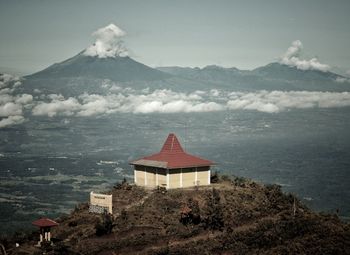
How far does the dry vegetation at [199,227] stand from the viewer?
4925 centimetres

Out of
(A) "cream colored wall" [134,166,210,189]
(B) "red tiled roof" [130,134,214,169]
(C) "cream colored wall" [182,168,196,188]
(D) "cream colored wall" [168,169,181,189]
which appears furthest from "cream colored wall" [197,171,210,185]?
(D) "cream colored wall" [168,169,181,189]

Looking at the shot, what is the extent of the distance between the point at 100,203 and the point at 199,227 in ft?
35.0

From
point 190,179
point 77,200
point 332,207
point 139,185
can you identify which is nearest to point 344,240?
point 190,179

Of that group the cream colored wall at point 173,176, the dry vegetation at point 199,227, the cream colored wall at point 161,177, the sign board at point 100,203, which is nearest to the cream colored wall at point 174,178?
the cream colored wall at point 173,176

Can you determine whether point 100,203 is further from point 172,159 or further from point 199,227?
point 199,227

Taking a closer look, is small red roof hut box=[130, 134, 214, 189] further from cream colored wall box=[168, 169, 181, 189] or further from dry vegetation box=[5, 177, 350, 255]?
dry vegetation box=[5, 177, 350, 255]

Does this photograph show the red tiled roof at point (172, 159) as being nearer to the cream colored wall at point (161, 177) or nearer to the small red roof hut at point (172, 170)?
the small red roof hut at point (172, 170)

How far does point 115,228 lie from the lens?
171ft

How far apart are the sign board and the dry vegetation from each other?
813mm

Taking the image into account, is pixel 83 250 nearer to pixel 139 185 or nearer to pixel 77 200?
pixel 139 185

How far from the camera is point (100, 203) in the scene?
56.9 m

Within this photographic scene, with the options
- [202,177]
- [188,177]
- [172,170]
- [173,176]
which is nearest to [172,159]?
[172,170]

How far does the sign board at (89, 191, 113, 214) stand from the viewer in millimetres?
56031

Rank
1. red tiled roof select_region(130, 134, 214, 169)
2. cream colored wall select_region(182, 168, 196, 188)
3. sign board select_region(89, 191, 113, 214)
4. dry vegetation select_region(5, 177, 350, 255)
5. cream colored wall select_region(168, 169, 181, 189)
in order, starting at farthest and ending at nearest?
cream colored wall select_region(182, 168, 196, 188) < red tiled roof select_region(130, 134, 214, 169) < cream colored wall select_region(168, 169, 181, 189) < sign board select_region(89, 191, 113, 214) < dry vegetation select_region(5, 177, 350, 255)
